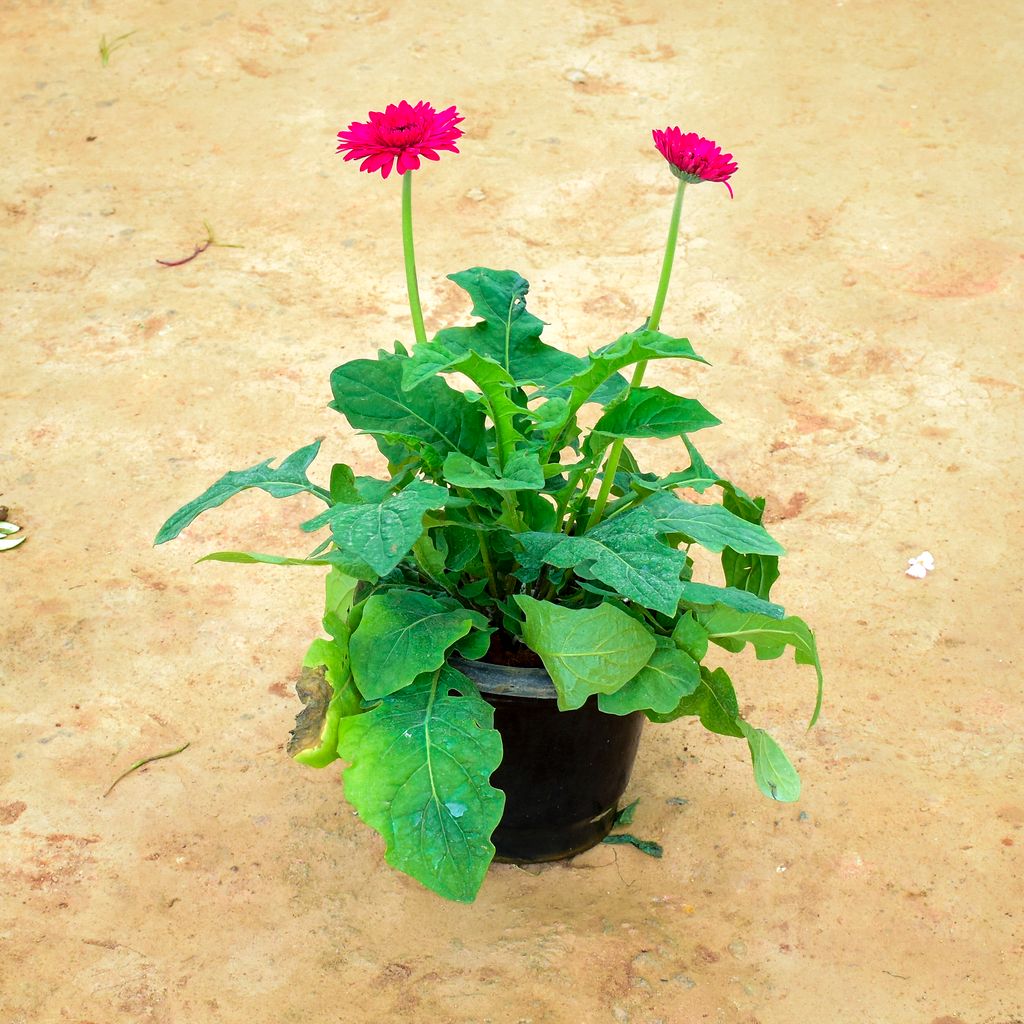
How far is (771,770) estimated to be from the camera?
219 centimetres

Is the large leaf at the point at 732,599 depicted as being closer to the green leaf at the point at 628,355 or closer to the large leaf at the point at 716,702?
the large leaf at the point at 716,702

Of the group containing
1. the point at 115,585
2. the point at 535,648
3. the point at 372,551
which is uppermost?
the point at 372,551

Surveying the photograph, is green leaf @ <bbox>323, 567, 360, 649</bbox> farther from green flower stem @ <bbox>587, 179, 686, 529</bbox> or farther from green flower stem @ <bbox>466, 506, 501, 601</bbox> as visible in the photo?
Answer: green flower stem @ <bbox>587, 179, 686, 529</bbox>

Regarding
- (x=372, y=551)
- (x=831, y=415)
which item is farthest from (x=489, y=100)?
(x=372, y=551)

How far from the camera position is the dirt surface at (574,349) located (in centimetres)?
238

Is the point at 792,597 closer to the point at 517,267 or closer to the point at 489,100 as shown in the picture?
the point at 517,267

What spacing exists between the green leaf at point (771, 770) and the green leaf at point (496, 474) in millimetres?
609

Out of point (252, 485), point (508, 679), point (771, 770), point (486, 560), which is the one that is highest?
point (252, 485)

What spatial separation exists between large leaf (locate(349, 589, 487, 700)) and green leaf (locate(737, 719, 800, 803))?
0.51 m

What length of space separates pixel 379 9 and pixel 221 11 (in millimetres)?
767

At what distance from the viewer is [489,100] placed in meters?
5.68

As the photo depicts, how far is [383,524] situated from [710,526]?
542 millimetres

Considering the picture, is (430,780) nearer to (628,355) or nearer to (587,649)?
(587,649)

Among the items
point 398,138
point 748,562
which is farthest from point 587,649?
point 398,138
